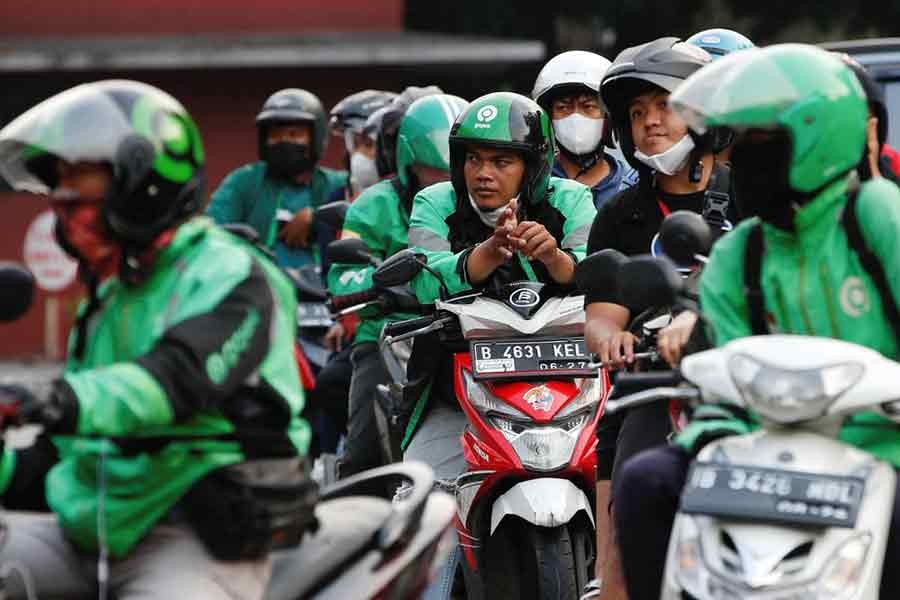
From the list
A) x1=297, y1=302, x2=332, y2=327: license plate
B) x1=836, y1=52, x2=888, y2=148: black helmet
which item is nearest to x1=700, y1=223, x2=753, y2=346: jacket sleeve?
x1=836, y1=52, x2=888, y2=148: black helmet

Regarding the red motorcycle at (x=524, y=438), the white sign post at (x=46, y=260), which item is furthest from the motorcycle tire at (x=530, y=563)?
the white sign post at (x=46, y=260)

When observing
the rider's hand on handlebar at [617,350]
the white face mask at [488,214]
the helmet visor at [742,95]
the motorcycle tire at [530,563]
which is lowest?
the motorcycle tire at [530,563]

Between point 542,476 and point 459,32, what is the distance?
101 feet

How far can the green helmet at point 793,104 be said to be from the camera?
17.9ft

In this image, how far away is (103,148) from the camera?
527cm

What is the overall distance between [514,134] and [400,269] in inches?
27.9

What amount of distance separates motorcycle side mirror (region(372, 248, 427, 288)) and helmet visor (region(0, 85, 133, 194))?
2576 millimetres

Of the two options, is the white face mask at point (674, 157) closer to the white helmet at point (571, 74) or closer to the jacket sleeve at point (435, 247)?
the jacket sleeve at point (435, 247)

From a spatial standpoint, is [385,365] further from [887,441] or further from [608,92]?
[887,441]

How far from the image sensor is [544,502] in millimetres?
7645

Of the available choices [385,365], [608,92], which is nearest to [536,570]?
[608,92]

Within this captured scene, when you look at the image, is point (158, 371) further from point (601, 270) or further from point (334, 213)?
point (334, 213)

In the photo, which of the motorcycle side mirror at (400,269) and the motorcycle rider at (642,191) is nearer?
the motorcycle rider at (642,191)

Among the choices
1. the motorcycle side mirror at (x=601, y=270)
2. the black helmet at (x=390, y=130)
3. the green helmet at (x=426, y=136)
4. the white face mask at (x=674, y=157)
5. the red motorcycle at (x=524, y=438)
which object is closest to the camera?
the motorcycle side mirror at (x=601, y=270)
